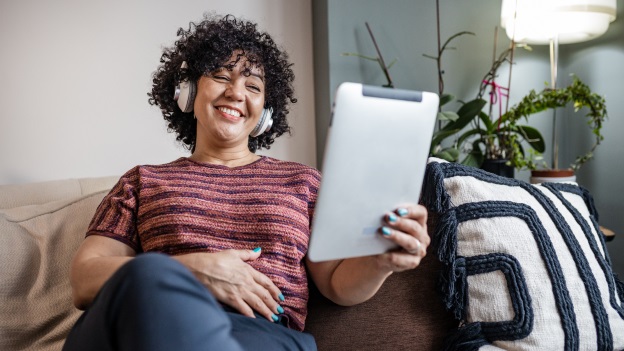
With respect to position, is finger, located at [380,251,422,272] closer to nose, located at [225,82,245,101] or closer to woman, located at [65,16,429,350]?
woman, located at [65,16,429,350]

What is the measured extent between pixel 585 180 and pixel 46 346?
83.3 inches

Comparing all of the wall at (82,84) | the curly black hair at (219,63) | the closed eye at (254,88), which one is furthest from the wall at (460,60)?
the closed eye at (254,88)

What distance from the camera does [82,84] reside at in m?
1.86

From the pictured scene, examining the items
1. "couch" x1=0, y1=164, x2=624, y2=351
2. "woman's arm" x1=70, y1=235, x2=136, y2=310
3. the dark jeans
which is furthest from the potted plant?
the dark jeans

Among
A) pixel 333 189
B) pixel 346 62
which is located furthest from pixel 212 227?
pixel 346 62

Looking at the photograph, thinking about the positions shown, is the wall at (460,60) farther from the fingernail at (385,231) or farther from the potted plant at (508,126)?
the fingernail at (385,231)

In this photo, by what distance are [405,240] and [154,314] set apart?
0.38 m

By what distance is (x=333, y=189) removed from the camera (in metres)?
0.81

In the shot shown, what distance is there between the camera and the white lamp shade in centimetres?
203

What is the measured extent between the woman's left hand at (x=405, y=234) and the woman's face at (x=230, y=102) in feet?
1.61

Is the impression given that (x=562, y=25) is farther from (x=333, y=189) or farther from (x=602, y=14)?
(x=333, y=189)

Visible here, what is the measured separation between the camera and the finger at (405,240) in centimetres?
87

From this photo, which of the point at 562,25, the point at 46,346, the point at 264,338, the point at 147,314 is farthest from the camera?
the point at 562,25

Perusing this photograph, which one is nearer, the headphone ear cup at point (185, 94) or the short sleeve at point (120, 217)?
the short sleeve at point (120, 217)
